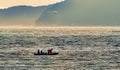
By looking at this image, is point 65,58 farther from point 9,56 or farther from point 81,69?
point 81,69

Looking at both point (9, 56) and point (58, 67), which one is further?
point (9, 56)

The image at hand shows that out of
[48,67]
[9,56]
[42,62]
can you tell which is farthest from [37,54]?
[48,67]

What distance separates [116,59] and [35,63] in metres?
16.9

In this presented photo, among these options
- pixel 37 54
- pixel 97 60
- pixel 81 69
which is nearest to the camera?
pixel 81 69

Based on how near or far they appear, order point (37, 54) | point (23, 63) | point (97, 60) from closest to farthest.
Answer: point (23, 63)
point (97, 60)
point (37, 54)

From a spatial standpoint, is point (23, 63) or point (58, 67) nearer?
point (58, 67)

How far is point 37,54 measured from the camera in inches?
4274

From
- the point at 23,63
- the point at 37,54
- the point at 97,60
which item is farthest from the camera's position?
the point at 37,54

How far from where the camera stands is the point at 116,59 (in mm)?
99312

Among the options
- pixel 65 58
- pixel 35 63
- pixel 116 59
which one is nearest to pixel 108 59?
pixel 116 59

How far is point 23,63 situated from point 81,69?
13.1 m

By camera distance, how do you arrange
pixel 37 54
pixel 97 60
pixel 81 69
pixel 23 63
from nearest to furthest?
pixel 81 69
pixel 23 63
pixel 97 60
pixel 37 54

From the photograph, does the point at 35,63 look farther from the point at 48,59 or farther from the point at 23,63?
the point at 48,59

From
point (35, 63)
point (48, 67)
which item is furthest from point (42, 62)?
point (48, 67)
